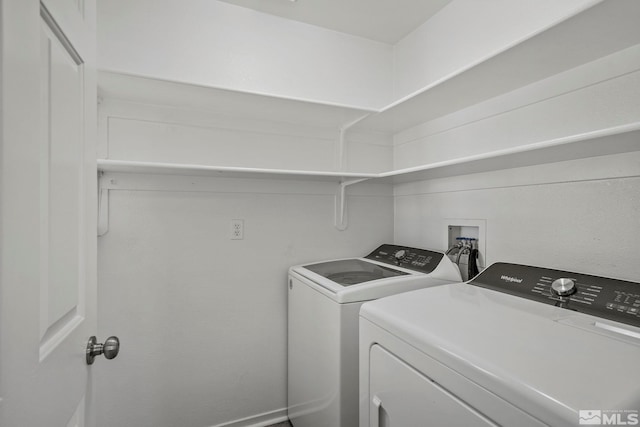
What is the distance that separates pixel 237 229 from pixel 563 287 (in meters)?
1.65

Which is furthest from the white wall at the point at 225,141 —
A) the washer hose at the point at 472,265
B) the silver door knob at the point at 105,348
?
the silver door knob at the point at 105,348

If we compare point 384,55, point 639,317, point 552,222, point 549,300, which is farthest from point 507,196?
point 384,55

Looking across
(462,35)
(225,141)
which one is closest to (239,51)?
(225,141)

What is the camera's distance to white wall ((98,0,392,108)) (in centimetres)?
171

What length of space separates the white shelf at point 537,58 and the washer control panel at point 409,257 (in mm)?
829

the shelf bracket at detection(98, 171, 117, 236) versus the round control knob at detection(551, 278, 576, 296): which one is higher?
the shelf bracket at detection(98, 171, 117, 236)

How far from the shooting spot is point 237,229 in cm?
196

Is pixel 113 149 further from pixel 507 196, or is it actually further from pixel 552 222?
pixel 552 222

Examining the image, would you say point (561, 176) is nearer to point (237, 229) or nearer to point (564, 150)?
point (564, 150)

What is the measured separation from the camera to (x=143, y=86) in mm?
1516

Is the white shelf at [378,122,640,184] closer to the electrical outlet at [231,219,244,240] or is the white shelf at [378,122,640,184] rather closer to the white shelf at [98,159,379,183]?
the white shelf at [98,159,379,183]

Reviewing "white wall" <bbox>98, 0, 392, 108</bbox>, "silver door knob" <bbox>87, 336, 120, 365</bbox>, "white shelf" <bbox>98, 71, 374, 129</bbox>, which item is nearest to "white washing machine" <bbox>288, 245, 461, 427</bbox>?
"silver door knob" <bbox>87, 336, 120, 365</bbox>

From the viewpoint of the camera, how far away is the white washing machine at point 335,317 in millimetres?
1367

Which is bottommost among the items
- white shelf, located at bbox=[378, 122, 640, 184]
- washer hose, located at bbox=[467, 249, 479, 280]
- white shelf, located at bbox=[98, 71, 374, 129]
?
washer hose, located at bbox=[467, 249, 479, 280]
